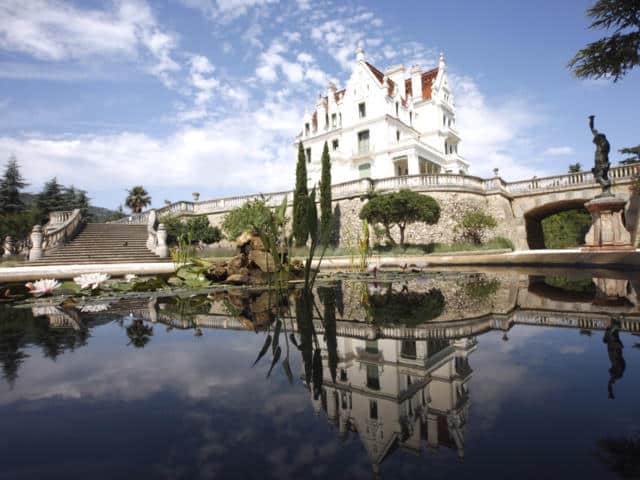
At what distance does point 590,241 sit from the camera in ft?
42.0

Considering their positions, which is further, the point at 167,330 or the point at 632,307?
the point at 632,307

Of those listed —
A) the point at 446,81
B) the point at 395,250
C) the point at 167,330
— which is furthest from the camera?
the point at 446,81

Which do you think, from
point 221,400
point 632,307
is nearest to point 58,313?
point 221,400

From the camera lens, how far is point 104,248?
15.8 meters

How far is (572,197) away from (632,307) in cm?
1927

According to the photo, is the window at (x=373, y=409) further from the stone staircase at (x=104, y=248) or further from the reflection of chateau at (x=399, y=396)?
the stone staircase at (x=104, y=248)

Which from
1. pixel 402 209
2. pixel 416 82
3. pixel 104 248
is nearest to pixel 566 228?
pixel 416 82

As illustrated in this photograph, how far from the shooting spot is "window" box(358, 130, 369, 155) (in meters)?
28.0

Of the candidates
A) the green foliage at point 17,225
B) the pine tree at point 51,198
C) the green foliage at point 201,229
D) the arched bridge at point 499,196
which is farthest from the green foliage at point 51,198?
the arched bridge at point 499,196

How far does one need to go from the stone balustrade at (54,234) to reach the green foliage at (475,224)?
19436mm

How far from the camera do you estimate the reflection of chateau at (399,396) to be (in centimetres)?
105

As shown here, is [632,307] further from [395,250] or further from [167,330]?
[395,250]

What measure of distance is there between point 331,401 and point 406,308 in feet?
7.43

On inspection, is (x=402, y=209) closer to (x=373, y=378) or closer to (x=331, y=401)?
(x=373, y=378)
